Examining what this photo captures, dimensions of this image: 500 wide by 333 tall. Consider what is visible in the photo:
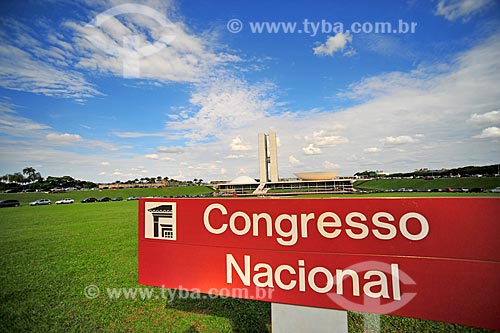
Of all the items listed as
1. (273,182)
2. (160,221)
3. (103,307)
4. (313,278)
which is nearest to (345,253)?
(313,278)

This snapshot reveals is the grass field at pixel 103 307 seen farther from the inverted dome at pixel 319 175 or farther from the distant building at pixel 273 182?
the inverted dome at pixel 319 175

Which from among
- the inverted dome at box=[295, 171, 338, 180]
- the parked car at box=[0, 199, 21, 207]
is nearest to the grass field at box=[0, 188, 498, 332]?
the parked car at box=[0, 199, 21, 207]

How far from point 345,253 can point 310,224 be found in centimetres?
51

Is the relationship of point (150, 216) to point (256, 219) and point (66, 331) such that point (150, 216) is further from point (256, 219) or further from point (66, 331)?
point (66, 331)

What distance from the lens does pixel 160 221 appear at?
13.3 feet

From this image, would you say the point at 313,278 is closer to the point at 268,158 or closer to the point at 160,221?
the point at 160,221

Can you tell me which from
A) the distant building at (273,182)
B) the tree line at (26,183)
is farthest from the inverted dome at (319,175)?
the tree line at (26,183)

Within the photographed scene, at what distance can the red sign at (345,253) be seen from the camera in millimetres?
2760

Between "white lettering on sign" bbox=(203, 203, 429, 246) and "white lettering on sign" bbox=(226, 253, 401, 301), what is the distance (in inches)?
14.0

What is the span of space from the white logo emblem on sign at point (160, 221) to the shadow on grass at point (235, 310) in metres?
2.15

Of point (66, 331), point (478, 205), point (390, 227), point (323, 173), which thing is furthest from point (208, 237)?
point (323, 173)

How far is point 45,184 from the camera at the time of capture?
214 feet

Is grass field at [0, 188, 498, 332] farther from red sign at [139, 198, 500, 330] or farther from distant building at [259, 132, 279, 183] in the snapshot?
distant building at [259, 132, 279, 183]

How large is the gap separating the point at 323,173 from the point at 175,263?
86.2 meters
